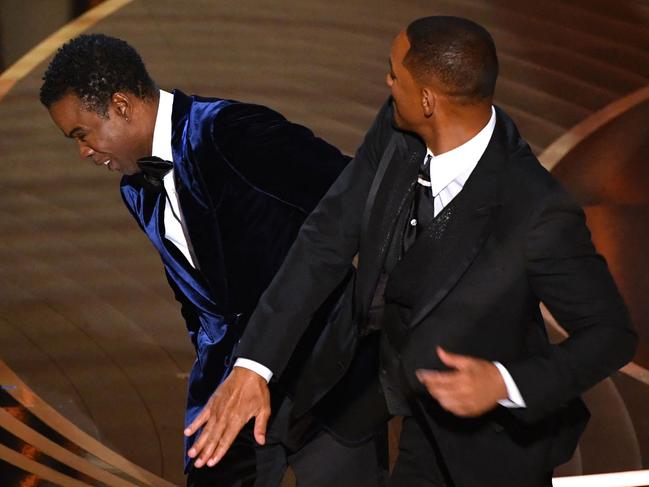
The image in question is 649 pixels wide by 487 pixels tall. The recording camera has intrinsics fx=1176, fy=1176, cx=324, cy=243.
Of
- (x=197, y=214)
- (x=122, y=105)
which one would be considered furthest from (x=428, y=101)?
(x=122, y=105)

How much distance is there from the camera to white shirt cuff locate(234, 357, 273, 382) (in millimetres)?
2012

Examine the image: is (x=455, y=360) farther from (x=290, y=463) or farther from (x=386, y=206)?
(x=290, y=463)

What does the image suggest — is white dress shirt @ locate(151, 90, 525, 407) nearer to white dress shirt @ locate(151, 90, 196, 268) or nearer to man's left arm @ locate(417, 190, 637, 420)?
man's left arm @ locate(417, 190, 637, 420)

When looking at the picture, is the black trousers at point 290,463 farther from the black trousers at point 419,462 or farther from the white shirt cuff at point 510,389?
the white shirt cuff at point 510,389

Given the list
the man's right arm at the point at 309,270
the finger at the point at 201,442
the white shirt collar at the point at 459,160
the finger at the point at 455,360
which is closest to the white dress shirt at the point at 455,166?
the white shirt collar at the point at 459,160

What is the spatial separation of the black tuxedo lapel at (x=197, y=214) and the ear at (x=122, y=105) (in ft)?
0.32

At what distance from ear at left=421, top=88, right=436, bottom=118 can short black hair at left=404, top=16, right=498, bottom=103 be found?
0.02 metres

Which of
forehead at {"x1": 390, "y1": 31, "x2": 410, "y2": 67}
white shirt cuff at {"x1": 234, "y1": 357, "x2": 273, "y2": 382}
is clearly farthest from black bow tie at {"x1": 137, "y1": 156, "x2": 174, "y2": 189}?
forehead at {"x1": 390, "y1": 31, "x2": 410, "y2": 67}

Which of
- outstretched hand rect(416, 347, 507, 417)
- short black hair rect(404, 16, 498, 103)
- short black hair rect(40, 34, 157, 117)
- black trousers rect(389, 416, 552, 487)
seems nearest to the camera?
outstretched hand rect(416, 347, 507, 417)

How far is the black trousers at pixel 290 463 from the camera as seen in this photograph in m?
2.22

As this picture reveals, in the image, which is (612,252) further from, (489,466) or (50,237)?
(489,466)

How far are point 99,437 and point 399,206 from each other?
Answer: 1.75 meters

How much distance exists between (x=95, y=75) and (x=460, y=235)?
791mm

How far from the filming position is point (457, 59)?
72.6 inches
